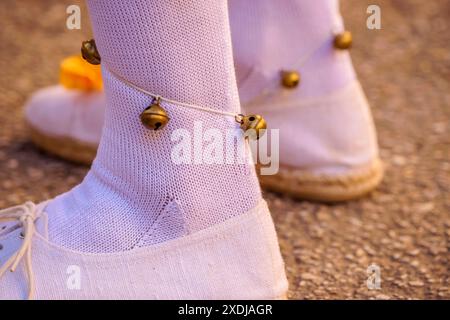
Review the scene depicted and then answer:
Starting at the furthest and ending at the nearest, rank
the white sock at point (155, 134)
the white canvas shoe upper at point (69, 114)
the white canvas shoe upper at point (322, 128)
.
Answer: the white canvas shoe upper at point (69, 114) < the white canvas shoe upper at point (322, 128) < the white sock at point (155, 134)

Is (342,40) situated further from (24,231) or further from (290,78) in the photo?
(24,231)

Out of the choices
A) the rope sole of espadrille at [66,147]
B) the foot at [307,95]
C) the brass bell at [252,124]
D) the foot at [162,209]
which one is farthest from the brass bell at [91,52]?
the rope sole of espadrille at [66,147]

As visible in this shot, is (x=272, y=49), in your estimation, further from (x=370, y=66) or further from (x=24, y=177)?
(x=370, y=66)

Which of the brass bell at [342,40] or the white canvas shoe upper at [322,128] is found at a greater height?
the brass bell at [342,40]

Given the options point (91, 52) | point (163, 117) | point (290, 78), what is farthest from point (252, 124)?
point (290, 78)

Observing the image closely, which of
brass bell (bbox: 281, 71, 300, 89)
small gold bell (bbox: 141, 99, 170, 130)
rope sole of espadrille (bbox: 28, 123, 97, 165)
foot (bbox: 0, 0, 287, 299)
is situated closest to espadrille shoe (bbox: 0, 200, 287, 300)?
foot (bbox: 0, 0, 287, 299)

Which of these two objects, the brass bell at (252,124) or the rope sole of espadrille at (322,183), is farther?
the rope sole of espadrille at (322,183)

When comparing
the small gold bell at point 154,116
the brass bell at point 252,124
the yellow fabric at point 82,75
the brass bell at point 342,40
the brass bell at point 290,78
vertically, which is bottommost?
the yellow fabric at point 82,75

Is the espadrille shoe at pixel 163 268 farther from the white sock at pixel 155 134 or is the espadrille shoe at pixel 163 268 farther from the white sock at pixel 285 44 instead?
the white sock at pixel 285 44
